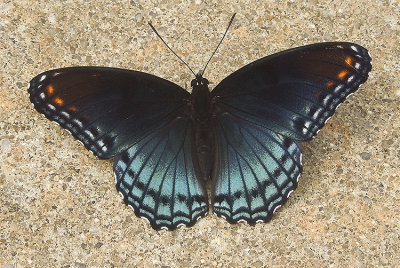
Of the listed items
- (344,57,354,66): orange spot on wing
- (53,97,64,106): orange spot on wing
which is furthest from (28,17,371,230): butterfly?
(344,57,354,66): orange spot on wing

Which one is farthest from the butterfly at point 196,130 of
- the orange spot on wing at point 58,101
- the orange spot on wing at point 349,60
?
the orange spot on wing at point 349,60

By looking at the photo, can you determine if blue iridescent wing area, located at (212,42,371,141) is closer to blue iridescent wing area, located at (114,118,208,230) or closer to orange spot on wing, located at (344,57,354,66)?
orange spot on wing, located at (344,57,354,66)

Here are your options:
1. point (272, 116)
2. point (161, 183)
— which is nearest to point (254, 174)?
point (272, 116)

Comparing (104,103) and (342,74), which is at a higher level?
(342,74)

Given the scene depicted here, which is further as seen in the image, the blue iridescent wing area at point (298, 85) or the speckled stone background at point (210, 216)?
the speckled stone background at point (210, 216)

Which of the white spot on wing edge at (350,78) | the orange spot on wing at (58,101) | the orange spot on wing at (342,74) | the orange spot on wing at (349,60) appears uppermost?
the orange spot on wing at (349,60)

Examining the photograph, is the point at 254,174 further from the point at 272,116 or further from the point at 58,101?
the point at 58,101

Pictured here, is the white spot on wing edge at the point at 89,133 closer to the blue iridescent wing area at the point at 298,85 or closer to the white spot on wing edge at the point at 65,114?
the white spot on wing edge at the point at 65,114
